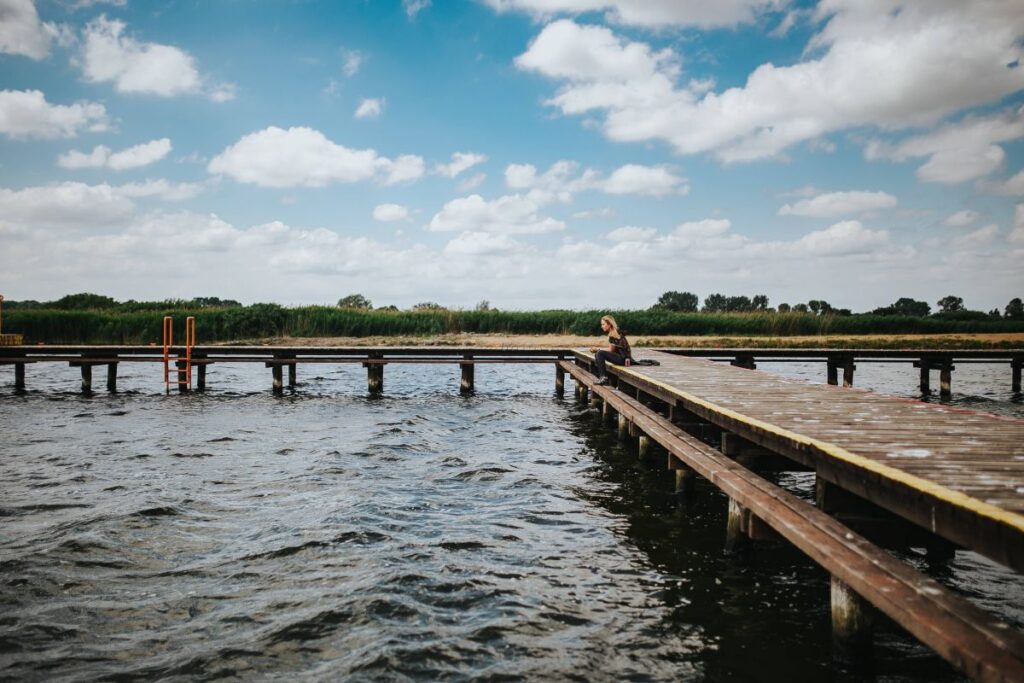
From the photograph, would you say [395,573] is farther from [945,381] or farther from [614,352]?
[945,381]

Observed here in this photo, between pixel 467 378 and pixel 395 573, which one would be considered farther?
pixel 467 378

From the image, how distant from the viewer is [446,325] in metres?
34.0

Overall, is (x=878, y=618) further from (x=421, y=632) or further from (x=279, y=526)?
(x=279, y=526)

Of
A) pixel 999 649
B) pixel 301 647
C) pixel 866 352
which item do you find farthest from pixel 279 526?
pixel 866 352

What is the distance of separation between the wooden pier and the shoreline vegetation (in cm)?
2314

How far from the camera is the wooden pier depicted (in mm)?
2682

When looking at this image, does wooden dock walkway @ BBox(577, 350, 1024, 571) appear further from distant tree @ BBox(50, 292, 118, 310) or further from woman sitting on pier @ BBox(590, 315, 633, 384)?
distant tree @ BBox(50, 292, 118, 310)

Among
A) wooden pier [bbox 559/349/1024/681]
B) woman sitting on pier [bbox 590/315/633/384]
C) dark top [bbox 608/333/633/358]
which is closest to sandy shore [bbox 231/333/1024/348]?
woman sitting on pier [bbox 590/315/633/384]

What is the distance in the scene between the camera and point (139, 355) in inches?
731

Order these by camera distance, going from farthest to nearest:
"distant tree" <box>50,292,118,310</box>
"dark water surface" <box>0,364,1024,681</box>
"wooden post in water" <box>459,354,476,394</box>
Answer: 1. "distant tree" <box>50,292,118,310</box>
2. "wooden post in water" <box>459,354,476,394</box>
3. "dark water surface" <box>0,364,1024,681</box>

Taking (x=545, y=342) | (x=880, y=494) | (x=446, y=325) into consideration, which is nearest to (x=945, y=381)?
(x=545, y=342)

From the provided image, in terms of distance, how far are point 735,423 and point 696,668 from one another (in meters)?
2.50

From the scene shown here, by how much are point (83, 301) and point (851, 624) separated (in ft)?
158

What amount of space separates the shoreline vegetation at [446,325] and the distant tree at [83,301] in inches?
4.2
